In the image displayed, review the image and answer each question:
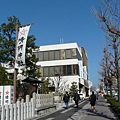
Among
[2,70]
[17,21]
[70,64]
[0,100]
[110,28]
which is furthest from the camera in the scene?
[70,64]

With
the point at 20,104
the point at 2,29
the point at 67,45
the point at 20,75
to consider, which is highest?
the point at 67,45

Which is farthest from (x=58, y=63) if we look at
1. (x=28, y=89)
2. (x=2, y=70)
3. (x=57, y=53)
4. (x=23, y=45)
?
(x=23, y=45)

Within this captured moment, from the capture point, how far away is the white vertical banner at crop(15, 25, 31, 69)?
12.5 m

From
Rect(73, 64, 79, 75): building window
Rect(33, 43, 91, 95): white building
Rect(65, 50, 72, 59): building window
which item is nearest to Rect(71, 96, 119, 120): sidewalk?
Rect(33, 43, 91, 95): white building

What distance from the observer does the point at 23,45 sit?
12680mm

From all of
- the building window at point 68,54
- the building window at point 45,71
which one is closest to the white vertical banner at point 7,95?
the building window at point 68,54

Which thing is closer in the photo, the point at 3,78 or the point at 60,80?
the point at 3,78

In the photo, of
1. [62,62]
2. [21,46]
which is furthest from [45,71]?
[21,46]

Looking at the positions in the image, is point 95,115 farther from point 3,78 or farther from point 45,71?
point 45,71

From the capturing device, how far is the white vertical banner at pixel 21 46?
40.9ft

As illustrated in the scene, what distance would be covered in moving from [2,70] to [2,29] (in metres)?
4.40

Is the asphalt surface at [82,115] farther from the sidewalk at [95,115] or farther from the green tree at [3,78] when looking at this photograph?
the green tree at [3,78]

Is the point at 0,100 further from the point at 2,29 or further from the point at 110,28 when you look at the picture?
the point at 2,29

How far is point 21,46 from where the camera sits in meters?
12.7
